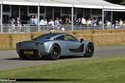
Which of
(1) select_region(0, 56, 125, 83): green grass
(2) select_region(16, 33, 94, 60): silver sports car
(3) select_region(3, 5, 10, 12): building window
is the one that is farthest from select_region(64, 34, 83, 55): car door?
(3) select_region(3, 5, 10, 12): building window

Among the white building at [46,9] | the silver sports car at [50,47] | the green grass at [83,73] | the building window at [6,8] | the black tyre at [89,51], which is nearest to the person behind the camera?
the green grass at [83,73]

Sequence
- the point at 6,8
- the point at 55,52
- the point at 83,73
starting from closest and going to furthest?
1. the point at 83,73
2. the point at 55,52
3. the point at 6,8

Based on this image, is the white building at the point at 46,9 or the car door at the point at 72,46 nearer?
the car door at the point at 72,46

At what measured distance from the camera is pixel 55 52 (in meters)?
21.8

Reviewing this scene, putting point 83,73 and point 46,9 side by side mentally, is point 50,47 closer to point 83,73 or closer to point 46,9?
point 83,73

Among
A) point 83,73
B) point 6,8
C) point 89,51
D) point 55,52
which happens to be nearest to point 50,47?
Result: point 55,52

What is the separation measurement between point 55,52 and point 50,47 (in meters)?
0.42

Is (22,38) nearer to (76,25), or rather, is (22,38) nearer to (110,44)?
(110,44)

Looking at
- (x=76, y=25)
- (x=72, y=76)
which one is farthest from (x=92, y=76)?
(x=76, y=25)

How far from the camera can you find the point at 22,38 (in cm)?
3250

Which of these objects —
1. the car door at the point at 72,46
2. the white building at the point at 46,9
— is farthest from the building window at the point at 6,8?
the car door at the point at 72,46

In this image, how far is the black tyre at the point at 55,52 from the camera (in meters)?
21.5

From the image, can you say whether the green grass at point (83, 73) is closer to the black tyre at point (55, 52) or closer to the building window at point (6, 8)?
the black tyre at point (55, 52)

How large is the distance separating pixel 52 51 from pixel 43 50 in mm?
436
